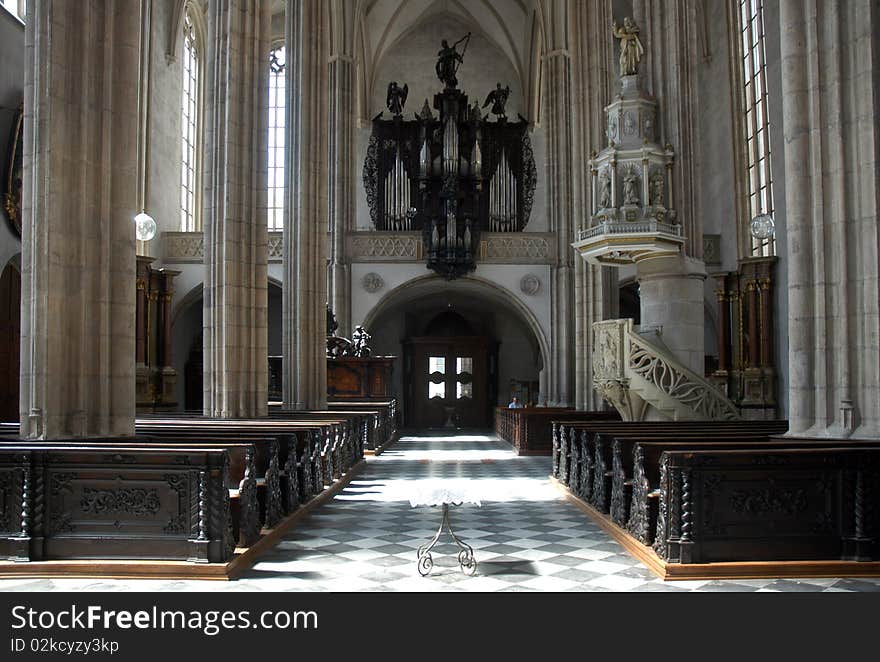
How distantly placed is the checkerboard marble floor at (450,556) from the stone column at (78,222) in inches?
73.2

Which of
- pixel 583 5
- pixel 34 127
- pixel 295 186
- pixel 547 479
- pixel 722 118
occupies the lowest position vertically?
pixel 547 479

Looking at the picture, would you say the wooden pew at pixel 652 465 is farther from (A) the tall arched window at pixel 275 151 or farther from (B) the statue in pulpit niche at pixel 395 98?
(A) the tall arched window at pixel 275 151

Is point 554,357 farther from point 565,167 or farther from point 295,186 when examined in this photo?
point 295,186

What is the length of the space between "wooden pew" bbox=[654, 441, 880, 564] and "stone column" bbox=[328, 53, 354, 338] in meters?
20.2

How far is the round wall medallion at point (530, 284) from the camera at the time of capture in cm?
2666

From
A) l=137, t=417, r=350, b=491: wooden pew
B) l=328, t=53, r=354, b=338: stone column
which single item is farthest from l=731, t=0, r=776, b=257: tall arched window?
l=137, t=417, r=350, b=491: wooden pew

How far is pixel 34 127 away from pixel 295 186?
11.9 metres

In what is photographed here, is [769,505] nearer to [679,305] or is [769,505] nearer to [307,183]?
[679,305]

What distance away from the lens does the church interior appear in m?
6.51

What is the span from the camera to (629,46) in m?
14.3

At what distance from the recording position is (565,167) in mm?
26641

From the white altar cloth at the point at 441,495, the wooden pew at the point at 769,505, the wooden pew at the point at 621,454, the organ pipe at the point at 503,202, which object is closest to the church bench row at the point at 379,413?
the organ pipe at the point at 503,202
